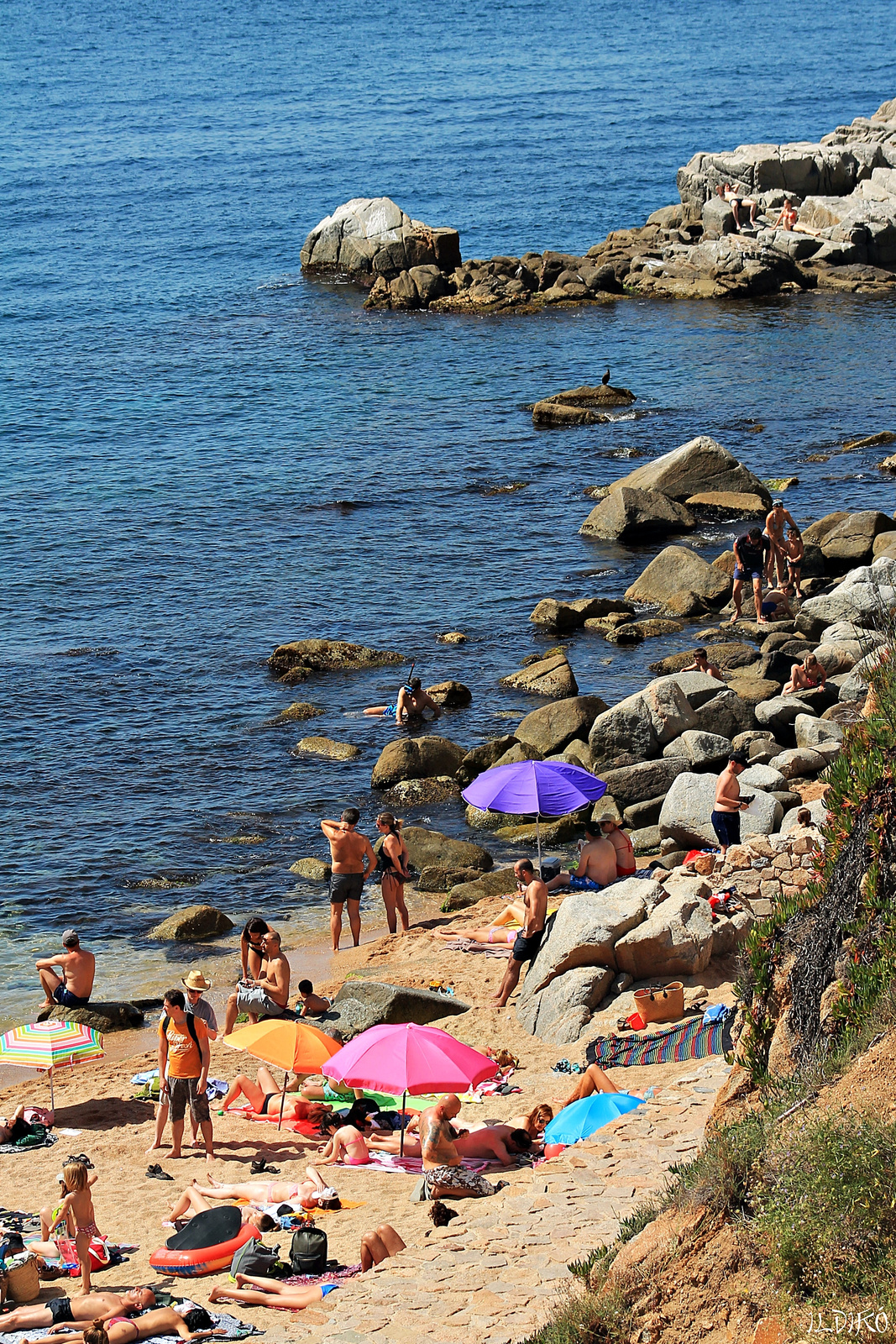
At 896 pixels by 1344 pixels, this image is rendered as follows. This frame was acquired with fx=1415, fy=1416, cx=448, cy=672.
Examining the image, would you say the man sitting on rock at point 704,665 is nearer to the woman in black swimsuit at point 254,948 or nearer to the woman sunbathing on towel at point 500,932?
the woman sunbathing on towel at point 500,932

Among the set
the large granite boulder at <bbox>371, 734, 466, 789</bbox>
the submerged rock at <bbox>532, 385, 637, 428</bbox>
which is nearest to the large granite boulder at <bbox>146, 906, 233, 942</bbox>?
the large granite boulder at <bbox>371, 734, 466, 789</bbox>

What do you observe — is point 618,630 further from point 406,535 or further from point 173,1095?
point 173,1095

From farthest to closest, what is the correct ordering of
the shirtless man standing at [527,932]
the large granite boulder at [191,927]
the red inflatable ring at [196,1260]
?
the large granite boulder at [191,927] → the shirtless man standing at [527,932] → the red inflatable ring at [196,1260]

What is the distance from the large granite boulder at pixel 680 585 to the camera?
27.4 metres

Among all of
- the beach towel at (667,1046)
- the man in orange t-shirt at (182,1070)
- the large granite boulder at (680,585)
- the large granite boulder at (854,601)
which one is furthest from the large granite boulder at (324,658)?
the beach towel at (667,1046)

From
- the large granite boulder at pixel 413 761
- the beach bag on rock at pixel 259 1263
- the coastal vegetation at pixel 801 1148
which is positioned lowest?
the large granite boulder at pixel 413 761

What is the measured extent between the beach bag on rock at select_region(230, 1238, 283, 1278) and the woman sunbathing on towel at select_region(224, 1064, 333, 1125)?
9.36ft

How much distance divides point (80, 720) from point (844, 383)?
26.3 metres

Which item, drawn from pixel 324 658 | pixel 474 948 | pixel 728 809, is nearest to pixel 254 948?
pixel 474 948

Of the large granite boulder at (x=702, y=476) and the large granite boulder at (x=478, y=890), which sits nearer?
the large granite boulder at (x=478, y=890)

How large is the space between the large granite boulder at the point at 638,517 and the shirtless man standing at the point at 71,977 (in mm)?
18240

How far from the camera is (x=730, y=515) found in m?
32.0

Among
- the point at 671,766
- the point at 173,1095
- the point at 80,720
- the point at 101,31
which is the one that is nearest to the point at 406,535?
the point at 80,720

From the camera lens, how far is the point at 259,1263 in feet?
33.6
